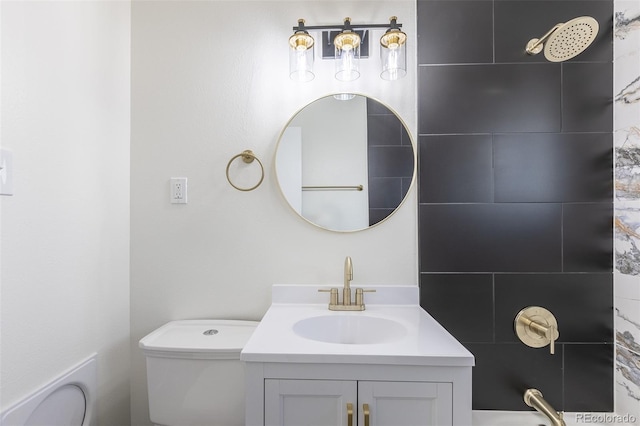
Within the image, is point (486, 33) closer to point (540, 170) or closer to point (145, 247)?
point (540, 170)

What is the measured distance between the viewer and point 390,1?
4.37ft

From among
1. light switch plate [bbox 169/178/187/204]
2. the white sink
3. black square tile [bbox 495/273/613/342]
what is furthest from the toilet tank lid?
black square tile [bbox 495/273/613/342]

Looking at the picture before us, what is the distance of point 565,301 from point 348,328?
853 mm

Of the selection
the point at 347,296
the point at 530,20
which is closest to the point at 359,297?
the point at 347,296

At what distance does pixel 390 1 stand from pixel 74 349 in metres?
1.76

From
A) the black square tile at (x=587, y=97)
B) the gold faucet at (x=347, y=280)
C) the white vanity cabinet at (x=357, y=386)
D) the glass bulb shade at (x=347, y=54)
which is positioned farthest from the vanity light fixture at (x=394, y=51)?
the white vanity cabinet at (x=357, y=386)

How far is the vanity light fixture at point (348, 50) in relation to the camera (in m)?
1.22

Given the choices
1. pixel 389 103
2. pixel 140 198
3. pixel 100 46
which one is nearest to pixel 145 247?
pixel 140 198

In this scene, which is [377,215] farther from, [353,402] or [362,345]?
[353,402]

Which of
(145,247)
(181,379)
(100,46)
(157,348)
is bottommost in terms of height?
(181,379)

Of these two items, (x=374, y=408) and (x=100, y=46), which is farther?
(x=100, y=46)

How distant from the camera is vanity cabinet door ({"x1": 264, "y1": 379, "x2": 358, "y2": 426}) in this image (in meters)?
0.85

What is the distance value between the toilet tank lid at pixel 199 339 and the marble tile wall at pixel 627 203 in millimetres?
1387

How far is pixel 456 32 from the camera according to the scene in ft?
4.26
